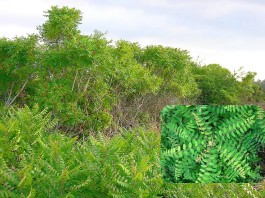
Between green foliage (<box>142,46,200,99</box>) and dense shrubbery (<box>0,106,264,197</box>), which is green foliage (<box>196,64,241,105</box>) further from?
dense shrubbery (<box>0,106,264,197</box>)

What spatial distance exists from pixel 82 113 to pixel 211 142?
11.3m

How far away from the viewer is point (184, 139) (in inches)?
136

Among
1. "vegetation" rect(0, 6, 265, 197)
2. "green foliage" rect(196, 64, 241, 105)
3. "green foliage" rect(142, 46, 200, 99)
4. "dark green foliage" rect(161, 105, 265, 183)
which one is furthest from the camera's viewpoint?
"green foliage" rect(196, 64, 241, 105)

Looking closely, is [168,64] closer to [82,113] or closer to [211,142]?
[82,113]

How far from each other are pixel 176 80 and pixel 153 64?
1.47m

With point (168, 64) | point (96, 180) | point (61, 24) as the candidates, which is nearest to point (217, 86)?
point (168, 64)

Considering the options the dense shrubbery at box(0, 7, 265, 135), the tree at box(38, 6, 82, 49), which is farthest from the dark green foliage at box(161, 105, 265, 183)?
the tree at box(38, 6, 82, 49)

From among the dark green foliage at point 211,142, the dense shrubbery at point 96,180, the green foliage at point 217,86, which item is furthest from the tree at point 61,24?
the green foliage at point 217,86

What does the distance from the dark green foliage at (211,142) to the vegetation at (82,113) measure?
626 millimetres

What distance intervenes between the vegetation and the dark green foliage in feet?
2.06

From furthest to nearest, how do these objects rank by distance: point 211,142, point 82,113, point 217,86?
1. point 217,86
2. point 82,113
3. point 211,142

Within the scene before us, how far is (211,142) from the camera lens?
3.47 m

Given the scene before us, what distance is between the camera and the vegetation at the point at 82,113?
14.3ft

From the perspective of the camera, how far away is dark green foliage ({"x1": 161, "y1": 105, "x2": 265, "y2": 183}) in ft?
11.3
